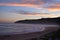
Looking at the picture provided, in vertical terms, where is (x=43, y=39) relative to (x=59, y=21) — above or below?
below

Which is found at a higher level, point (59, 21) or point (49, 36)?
point (59, 21)

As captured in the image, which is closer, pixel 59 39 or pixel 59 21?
pixel 59 39

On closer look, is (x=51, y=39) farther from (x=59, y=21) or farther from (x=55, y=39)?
(x=59, y=21)

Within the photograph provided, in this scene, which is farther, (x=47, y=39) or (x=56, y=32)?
(x=56, y=32)

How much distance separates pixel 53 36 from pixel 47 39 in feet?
0.69

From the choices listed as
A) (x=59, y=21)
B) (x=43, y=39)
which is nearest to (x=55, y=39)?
(x=43, y=39)

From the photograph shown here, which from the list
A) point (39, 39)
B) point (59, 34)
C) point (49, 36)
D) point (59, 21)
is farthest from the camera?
point (59, 21)

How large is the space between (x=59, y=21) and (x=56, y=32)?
32.0ft

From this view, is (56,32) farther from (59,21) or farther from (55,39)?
(59,21)

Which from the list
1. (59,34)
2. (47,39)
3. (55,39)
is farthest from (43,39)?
(59,34)

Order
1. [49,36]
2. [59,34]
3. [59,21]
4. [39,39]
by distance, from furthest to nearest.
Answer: [59,21]
[59,34]
[49,36]
[39,39]

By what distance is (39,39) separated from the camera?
353 centimetres

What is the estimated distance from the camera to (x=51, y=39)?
12.1ft

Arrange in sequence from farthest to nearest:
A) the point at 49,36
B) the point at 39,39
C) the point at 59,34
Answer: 1. the point at 59,34
2. the point at 49,36
3. the point at 39,39
